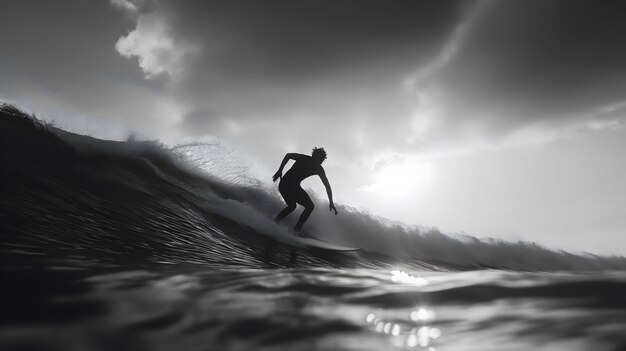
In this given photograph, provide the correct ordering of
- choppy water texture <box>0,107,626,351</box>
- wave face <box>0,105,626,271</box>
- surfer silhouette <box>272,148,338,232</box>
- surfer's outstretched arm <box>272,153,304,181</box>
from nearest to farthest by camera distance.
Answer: choppy water texture <box>0,107,626,351</box> < wave face <box>0,105,626,271</box> < surfer's outstretched arm <box>272,153,304,181</box> < surfer silhouette <box>272,148,338,232</box>

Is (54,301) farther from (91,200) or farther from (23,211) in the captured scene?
(91,200)

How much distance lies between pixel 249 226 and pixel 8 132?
15.7 ft

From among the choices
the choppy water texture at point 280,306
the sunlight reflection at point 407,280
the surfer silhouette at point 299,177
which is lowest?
the choppy water texture at point 280,306

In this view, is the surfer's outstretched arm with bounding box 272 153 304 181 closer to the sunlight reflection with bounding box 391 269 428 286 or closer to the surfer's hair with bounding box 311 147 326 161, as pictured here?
the surfer's hair with bounding box 311 147 326 161

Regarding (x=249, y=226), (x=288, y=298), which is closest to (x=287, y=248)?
(x=249, y=226)

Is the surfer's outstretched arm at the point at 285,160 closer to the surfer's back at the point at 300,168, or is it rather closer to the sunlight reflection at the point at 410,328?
the surfer's back at the point at 300,168

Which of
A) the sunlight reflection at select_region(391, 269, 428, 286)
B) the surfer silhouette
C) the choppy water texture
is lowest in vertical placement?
the choppy water texture

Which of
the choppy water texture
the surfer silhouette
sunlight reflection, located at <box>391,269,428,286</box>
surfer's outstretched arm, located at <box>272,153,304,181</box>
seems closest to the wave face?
the choppy water texture

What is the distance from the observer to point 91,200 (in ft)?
16.6

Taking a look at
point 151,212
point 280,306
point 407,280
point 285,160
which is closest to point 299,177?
point 285,160

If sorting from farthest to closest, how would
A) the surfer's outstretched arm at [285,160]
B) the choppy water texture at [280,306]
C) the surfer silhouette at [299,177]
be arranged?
the surfer silhouette at [299,177] < the surfer's outstretched arm at [285,160] < the choppy water texture at [280,306]

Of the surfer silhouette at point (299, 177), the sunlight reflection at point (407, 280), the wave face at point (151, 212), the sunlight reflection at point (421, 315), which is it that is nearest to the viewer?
the sunlight reflection at point (421, 315)

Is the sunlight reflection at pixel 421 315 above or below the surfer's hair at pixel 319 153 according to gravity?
below

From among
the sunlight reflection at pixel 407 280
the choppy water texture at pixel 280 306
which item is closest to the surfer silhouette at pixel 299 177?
the choppy water texture at pixel 280 306
